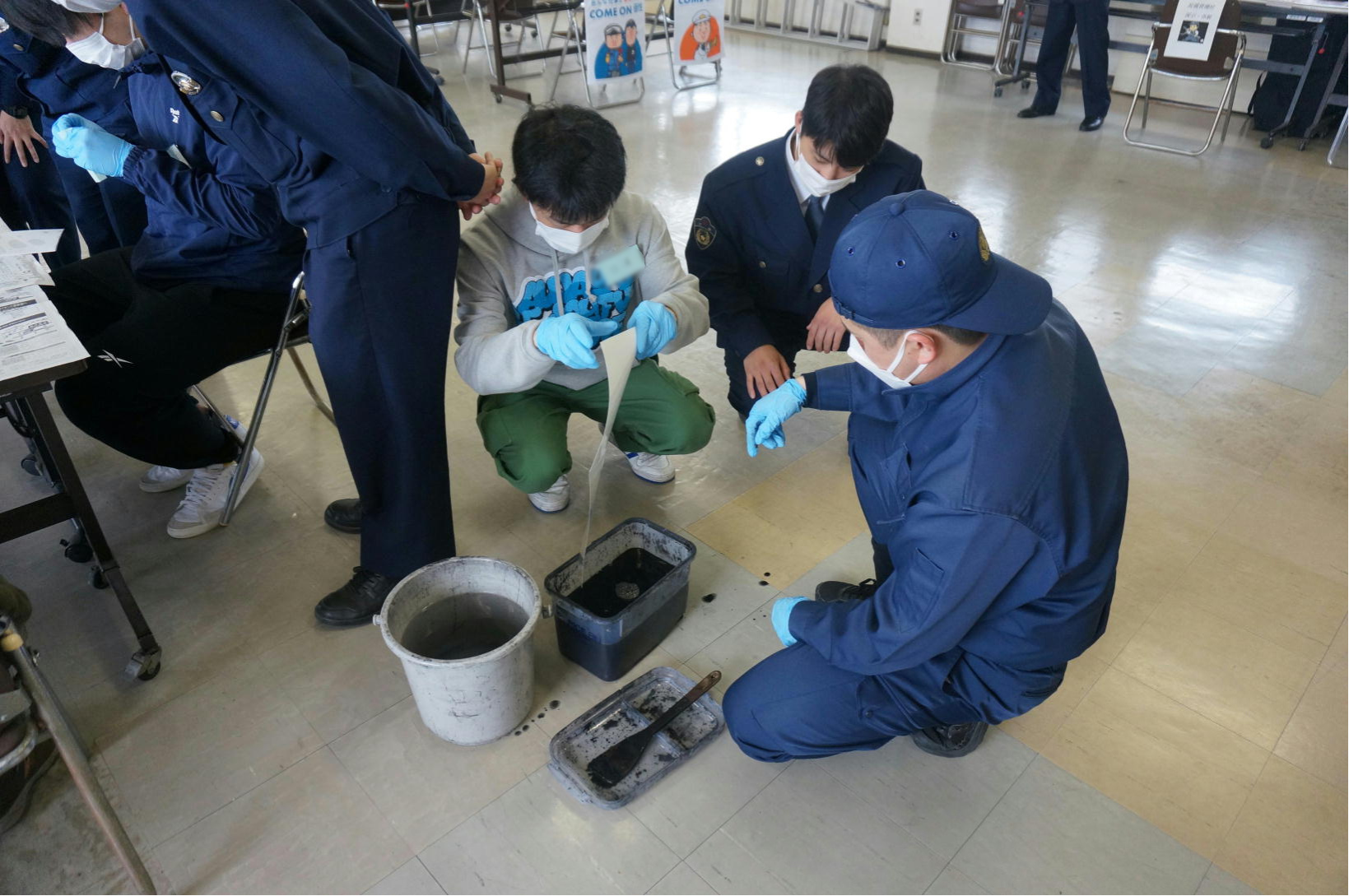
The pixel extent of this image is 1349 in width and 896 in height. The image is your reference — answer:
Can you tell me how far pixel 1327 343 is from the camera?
9.77 feet

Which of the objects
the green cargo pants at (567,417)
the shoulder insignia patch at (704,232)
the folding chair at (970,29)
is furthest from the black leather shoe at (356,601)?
the folding chair at (970,29)

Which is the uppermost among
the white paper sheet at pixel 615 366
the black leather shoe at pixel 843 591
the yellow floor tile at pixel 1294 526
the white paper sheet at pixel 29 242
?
the white paper sheet at pixel 29 242

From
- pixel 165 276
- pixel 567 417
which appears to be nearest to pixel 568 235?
pixel 567 417

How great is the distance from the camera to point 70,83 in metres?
1.66

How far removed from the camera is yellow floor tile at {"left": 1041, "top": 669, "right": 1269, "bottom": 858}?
57.9 inches

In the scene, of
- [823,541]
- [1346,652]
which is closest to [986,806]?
[823,541]

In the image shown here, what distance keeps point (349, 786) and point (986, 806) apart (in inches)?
43.2

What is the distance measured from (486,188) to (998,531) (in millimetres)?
1101

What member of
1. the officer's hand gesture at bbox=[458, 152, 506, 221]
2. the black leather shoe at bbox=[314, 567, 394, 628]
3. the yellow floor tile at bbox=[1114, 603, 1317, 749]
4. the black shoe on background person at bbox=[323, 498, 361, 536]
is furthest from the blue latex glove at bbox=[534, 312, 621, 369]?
the yellow floor tile at bbox=[1114, 603, 1317, 749]

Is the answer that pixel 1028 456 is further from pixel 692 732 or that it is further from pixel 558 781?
pixel 558 781

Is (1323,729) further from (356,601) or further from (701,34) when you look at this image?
(701,34)

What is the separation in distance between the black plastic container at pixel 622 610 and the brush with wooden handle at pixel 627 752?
0.15 metres

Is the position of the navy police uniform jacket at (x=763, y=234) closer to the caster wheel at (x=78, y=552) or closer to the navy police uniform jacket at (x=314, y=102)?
the navy police uniform jacket at (x=314, y=102)

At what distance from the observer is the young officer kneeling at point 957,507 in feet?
3.56
